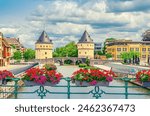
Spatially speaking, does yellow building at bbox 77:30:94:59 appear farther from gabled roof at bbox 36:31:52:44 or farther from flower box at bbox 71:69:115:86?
flower box at bbox 71:69:115:86

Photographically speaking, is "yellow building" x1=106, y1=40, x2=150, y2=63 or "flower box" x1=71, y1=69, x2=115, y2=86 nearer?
"flower box" x1=71, y1=69, x2=115, y2=86

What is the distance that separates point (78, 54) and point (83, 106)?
373 ft

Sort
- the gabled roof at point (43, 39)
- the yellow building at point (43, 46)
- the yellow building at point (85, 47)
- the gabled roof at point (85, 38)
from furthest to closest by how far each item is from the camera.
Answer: the gabled roof at point (43, 39) → the yellow building at point (43, 46) → the gabled roof at point (85, 38) → the yellow building at point (85, 47)

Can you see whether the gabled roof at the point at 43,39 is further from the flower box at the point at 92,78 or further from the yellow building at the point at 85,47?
the flower box at the point at 92,78

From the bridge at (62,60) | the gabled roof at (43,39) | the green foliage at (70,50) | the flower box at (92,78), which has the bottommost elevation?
the bridge at (62,60)

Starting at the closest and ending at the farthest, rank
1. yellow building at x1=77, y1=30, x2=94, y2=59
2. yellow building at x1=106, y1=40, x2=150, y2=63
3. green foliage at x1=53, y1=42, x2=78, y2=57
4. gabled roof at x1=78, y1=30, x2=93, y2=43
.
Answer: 1. yellow building at x1=106, y1=40, x2=150, y2=63
2. yellow building at x1=77, y1=30, x2=94, y2=59
3. gabled roof at x1=78, y1=30, x2=93, y2=43
4. green foliage at x1=53, y1=42, x2=78, y2=57

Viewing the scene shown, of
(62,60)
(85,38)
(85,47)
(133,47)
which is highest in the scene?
(85,38)

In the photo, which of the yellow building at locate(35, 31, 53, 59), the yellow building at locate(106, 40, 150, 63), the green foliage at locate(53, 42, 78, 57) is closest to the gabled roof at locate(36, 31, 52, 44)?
the yellow building at locate(35, 31, 53, 59)

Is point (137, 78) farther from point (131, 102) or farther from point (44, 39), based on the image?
point (44, 39)

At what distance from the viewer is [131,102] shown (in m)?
6.77

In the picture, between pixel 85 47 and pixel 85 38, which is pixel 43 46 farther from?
pixel 85 38

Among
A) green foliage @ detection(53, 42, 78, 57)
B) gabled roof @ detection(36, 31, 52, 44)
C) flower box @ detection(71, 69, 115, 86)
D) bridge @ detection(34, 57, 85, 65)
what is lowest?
bridge @ detection(34, 57, 85, 65)

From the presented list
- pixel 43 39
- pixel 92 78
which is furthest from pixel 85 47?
pixel 92 78

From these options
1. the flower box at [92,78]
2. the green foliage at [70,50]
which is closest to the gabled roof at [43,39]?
the green foliage at [70,50]
